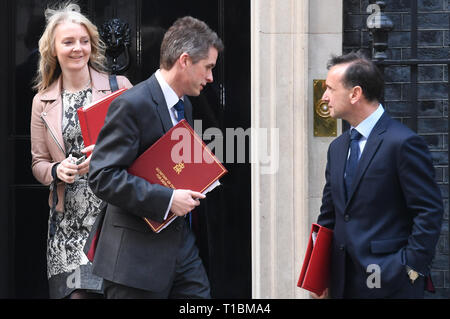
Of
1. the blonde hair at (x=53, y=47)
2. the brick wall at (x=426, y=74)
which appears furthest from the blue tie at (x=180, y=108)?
the brick wall at (x=426, y=74)

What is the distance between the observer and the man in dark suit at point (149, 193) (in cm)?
360

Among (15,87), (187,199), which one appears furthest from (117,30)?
(187,199)

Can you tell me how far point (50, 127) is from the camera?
449cm

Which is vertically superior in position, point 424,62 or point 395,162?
point 424,62

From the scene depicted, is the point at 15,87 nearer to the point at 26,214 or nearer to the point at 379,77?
the point at 26,214

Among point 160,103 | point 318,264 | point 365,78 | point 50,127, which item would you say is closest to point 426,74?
point 365,78

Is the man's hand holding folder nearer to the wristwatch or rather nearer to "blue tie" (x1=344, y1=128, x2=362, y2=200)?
"blue tie" (x1=344, y1=128, x2=362, y2=200)

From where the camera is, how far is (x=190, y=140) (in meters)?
3.66

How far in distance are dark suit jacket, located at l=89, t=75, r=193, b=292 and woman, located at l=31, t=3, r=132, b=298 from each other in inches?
26.5

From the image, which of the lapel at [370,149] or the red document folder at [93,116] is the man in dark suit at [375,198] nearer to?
the lapel at [370,149]

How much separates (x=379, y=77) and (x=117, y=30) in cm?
213

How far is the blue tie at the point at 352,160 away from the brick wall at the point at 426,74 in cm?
147
